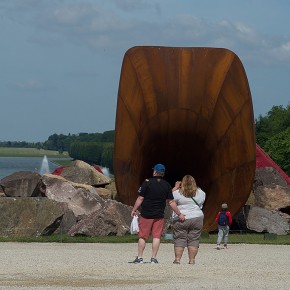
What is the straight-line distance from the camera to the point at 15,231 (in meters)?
21.2

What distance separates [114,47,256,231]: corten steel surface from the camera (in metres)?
22.5

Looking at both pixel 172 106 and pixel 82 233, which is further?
pixel 172 106

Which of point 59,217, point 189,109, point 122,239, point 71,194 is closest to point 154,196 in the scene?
point 122,239

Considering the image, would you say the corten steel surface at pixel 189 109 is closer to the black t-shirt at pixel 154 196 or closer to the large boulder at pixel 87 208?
the large boulder at pixel 87 208

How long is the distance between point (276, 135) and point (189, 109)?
51.2m

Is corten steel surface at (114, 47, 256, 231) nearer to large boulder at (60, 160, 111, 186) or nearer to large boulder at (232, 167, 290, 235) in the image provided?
large boulder at (232, 167, 290, 235)

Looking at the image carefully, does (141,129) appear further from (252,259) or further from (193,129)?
(252,259)

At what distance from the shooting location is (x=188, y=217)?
14.1m

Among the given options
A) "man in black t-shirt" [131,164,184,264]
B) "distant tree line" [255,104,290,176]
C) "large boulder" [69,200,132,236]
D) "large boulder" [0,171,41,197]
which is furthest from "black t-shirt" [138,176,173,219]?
"distant tree line" [255,104,290,176]

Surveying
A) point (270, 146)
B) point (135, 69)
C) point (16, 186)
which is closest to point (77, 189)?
point (16, 186)

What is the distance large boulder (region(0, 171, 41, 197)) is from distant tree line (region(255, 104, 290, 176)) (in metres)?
38.8

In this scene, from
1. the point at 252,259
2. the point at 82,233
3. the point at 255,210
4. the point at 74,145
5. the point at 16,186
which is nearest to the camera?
the point at 252,259

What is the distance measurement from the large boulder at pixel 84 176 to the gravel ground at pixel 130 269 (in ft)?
35.1

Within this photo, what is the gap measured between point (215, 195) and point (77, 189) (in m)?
3.64
